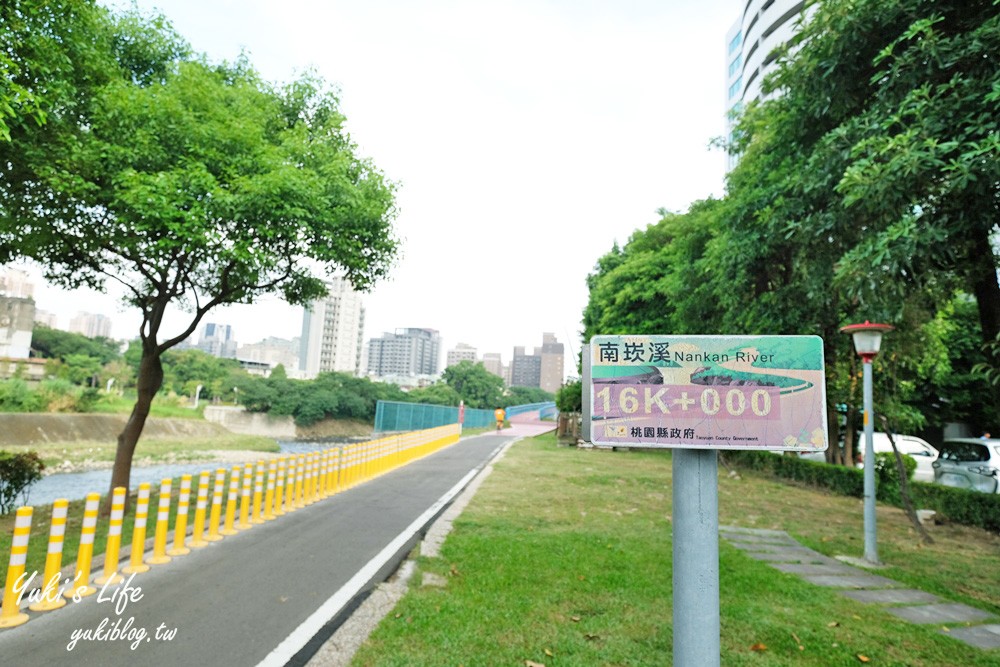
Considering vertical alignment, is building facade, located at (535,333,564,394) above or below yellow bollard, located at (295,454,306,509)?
above

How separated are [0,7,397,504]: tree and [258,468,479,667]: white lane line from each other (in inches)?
175

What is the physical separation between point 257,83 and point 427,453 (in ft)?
45.7

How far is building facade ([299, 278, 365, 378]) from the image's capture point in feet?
439

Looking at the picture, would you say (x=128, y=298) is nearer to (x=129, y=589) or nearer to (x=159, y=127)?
(x=159, y=127)

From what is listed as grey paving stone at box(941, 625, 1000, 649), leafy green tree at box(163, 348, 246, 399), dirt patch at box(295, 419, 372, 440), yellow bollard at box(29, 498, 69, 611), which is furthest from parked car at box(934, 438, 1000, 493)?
leafy green tree at box(163, 348, 246, 399)

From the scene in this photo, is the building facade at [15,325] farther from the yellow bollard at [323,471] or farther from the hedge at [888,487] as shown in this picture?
the hedge at [888,487]

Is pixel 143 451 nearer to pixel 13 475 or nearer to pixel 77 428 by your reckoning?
pixel 77 428

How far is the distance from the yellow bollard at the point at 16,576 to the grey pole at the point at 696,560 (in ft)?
15.6

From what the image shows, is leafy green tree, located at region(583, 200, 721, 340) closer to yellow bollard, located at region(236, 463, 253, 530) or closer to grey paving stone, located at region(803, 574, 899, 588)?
grey paving stone, located at region(803, 574, 899, 588)

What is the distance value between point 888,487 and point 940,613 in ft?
29.5

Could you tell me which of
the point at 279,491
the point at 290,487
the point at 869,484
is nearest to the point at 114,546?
the point at 279,491

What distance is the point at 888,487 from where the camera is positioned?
496 inches

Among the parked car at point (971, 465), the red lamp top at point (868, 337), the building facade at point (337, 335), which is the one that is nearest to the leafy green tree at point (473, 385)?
the building facade at point (337, 335)

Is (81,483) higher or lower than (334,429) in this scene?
lower
